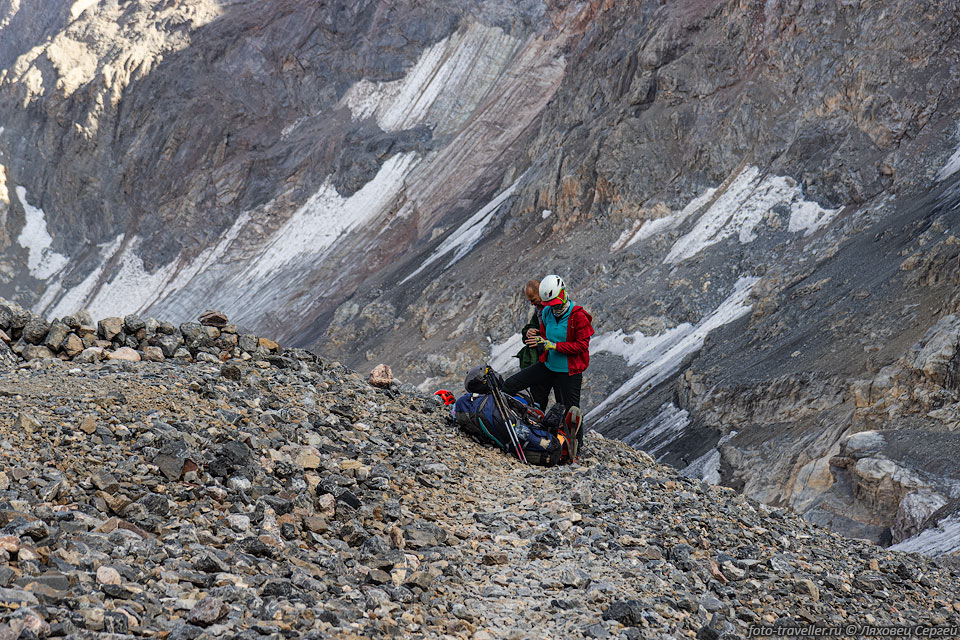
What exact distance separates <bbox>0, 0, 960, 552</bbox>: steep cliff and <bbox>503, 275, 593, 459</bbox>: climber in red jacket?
611 centimetres

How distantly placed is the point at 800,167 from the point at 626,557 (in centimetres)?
2872

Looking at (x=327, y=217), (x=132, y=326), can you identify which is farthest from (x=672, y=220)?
(x=327, y=217)

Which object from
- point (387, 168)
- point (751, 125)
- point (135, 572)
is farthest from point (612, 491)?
point (387, 168)

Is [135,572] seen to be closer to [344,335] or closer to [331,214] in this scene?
[344,335]

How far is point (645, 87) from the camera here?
130 ft

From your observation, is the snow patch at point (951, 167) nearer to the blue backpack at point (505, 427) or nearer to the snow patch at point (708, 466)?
the snow patch at point (708, 466)

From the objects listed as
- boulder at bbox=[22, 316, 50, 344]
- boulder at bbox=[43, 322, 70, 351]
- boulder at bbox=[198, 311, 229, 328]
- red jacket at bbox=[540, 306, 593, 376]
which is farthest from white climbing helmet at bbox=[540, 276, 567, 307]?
boulder at bbox=[22, 316, 50, 344]

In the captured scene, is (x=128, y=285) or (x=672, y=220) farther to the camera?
(x=128, y=285)

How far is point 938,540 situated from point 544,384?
552 cm

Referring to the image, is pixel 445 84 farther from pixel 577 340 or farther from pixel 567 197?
pixel 577 340

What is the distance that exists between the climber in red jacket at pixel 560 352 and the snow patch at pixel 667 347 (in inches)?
551

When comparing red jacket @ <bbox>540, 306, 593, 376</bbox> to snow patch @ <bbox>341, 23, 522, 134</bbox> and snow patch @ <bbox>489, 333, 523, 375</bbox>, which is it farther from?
snow patch @ <bbox>341, 23, 522, 134</bbox>

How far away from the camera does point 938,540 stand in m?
10.1

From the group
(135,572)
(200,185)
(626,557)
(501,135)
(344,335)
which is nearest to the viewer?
(135,572)
